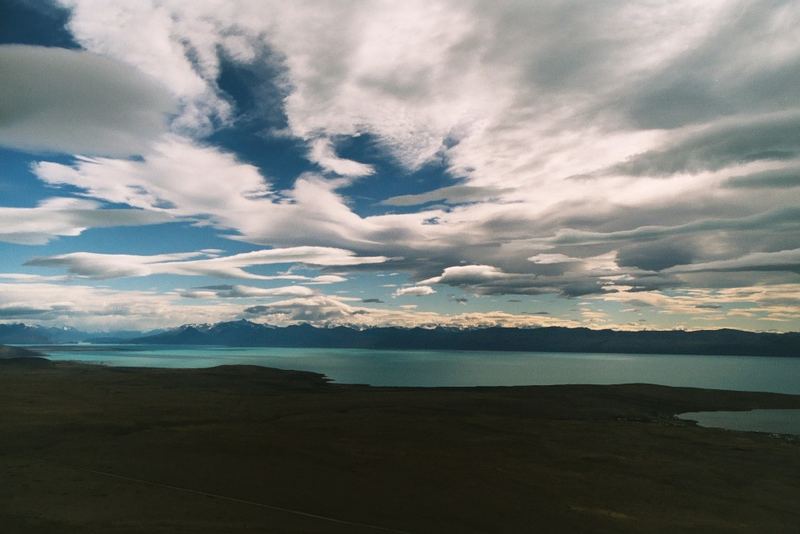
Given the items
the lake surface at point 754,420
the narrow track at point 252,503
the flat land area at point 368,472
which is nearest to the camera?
the narrow track at point 252,503

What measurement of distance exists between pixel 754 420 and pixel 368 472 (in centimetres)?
6674

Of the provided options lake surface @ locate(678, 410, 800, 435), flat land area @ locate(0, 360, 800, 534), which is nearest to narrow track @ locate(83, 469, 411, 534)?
flat land area @ locate(0, 360, 800, 534)

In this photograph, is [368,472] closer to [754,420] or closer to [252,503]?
[252,503]

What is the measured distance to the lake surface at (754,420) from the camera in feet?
194

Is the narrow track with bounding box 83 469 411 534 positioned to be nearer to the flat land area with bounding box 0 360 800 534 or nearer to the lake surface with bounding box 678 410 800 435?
the flat land area with bounding box 0 360 800 534

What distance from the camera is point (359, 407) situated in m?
61.4

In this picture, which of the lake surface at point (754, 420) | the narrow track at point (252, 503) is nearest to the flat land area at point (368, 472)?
the narrow track at point (252, 503)

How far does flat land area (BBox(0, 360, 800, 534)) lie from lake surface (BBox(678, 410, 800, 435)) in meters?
13.2

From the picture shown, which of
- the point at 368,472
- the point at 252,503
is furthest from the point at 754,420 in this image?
the point at 252,503

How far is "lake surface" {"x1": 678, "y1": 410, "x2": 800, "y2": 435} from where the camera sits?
59062 mm

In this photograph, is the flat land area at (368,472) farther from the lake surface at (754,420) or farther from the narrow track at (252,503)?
the lake surface at (754,420)

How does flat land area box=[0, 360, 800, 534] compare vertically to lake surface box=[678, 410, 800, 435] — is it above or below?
above

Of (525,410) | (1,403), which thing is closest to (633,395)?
(525,410)

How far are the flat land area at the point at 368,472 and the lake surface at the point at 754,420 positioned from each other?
43.2 feet
